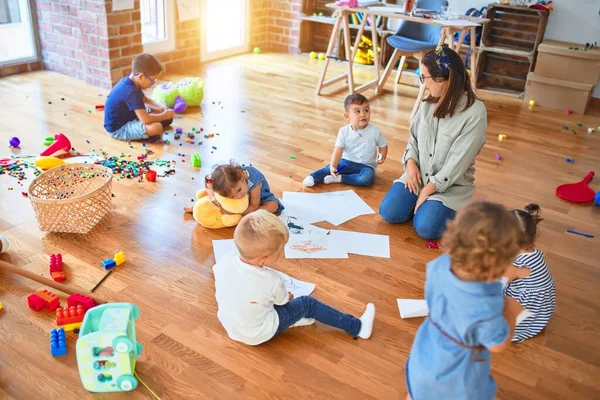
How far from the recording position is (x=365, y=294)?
7.14ft

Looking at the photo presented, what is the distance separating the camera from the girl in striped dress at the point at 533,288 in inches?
72.9

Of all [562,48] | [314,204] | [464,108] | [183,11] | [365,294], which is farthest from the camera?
[183,11]

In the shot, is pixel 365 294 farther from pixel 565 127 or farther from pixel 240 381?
pixel 565 127

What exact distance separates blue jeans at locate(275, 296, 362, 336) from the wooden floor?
0.05 meters

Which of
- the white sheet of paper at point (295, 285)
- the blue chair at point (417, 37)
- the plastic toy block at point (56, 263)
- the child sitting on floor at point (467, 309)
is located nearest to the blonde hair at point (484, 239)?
the child sitting on floor at point (467, 309)

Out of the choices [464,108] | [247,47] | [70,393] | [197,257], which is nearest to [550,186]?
[464,108]

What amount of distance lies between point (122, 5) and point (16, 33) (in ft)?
3.30

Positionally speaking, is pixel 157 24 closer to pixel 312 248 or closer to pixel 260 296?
pixel 312 248

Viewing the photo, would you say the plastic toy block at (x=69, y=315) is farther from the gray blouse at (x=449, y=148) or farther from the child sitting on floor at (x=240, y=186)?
the gray blouse at (x=449, y=148)

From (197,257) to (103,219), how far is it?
544mm

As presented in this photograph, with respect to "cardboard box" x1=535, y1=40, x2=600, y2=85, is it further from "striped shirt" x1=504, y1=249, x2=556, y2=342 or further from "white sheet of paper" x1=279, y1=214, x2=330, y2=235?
"striped shirt" x1=504, y1=249, x2=556, y2=342

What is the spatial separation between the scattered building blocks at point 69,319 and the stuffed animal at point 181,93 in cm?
239

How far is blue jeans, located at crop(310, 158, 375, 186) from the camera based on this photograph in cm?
304

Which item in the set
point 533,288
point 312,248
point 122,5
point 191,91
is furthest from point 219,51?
point 533,288
